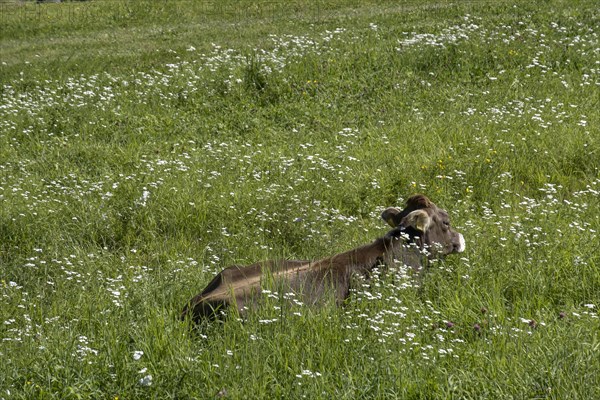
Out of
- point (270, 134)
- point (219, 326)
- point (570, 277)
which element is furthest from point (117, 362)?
point (270, 134)

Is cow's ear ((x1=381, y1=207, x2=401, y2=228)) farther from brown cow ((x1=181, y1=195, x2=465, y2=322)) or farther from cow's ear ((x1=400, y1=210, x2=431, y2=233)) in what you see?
cow's ear ((x1=400, y1=210, x2=431, y2=233))

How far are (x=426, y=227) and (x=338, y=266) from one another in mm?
951

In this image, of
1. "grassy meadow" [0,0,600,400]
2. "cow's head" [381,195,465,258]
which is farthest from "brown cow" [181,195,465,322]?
"grassy meadow" [0,0,600,400]

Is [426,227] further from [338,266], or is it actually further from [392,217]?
[338,266]

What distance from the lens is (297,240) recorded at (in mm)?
9383

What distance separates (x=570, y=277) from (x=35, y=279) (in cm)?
468

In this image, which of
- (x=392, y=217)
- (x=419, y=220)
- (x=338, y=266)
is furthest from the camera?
(x=392, y=217)

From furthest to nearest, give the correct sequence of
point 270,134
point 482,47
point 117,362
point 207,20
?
point 207,20 → point 482,47 → point 270,134 → point 117,362

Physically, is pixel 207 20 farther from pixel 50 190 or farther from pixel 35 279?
pixel 35 279

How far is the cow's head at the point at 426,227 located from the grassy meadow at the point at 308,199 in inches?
6.4

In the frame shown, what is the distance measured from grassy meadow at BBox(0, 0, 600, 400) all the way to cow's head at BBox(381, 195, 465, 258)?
0.16 m

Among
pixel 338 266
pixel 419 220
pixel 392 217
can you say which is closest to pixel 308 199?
pixel 392 217

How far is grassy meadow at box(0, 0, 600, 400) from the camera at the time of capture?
5289 mm

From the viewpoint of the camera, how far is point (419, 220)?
25.3 feet
